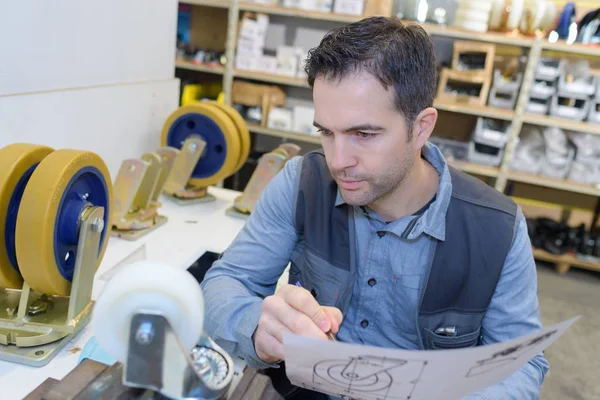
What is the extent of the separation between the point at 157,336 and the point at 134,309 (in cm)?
3

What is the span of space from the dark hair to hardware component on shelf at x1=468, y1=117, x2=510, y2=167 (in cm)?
223

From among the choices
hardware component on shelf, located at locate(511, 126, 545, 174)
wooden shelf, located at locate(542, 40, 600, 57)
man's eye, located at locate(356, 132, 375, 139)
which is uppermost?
wooden shelf, located at locate(542, 40, 600, 57)

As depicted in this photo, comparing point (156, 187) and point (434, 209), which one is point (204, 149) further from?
point (434, 209)

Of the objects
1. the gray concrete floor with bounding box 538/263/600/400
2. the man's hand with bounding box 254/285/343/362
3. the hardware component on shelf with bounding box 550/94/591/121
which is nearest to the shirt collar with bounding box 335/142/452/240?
the man's hand with bounding box 254/285/343/362

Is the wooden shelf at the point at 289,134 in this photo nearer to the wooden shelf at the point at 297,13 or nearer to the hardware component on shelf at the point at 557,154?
the wooden shelf at the point at 297,13

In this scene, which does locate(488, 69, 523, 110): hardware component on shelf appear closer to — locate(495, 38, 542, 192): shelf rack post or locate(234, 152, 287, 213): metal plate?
locate(495, 38, 542, 192): shelf rack post

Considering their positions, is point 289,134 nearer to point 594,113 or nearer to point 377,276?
point 594,113

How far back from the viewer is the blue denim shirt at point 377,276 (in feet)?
2.98

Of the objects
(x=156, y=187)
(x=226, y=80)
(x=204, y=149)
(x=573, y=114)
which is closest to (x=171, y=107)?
(x=204, y=149)

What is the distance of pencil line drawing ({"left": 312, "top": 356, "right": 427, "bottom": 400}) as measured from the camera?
1.73 feet

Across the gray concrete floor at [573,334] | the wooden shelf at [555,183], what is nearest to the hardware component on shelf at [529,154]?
the wooden shelf at [555,183]

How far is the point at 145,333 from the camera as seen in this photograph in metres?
0.47

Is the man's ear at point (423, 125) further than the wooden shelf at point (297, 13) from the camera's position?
No

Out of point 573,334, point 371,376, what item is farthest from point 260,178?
point 573,334
